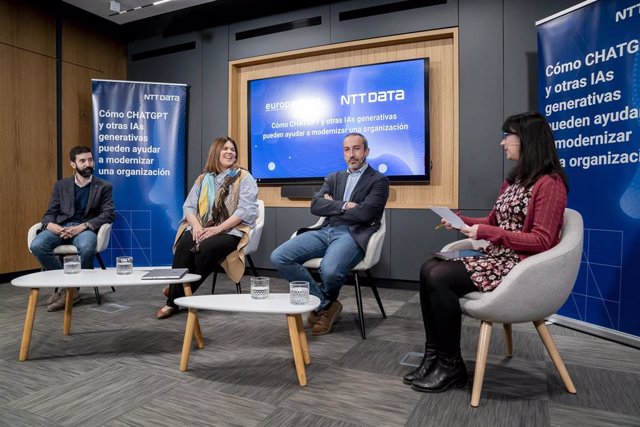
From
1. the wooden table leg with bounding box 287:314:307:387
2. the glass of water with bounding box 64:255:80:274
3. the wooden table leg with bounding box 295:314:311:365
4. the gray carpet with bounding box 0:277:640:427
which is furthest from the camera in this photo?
the glass of water with bounding box 64:255:80:274

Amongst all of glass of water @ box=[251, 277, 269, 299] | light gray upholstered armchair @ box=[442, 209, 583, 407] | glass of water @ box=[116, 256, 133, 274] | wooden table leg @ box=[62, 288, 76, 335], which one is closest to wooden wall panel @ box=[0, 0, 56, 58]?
wooden table leg @ box=[62, 288, 76, 335]

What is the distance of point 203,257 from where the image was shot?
3.12 meters

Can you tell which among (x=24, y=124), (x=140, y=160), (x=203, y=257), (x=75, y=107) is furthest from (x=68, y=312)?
(x=75, y=107)

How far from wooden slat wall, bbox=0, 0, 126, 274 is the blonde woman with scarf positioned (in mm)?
2433

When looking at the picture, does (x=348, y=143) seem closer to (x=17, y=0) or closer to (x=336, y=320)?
(x=336, y=320)

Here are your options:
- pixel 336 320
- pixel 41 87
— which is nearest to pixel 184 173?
pixel 41 87

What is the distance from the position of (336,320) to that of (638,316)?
6.13 ft

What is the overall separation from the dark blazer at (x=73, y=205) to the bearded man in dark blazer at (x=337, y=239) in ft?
5.82

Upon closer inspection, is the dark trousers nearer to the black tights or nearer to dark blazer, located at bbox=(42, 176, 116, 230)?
dark blazer, located at bbox=(42, 176, 116, 230)

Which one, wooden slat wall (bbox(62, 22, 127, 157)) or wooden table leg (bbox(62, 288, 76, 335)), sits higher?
wooden slat wall (bbox(62, 22, 127, 157))

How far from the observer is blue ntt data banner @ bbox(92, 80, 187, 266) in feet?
16.0

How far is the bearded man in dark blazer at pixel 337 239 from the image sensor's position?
2.76 metres

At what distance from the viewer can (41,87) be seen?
4.83 meters

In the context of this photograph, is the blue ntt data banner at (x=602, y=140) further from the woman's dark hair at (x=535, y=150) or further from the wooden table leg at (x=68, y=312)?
the wooden table leg at (x=68, y=312)
